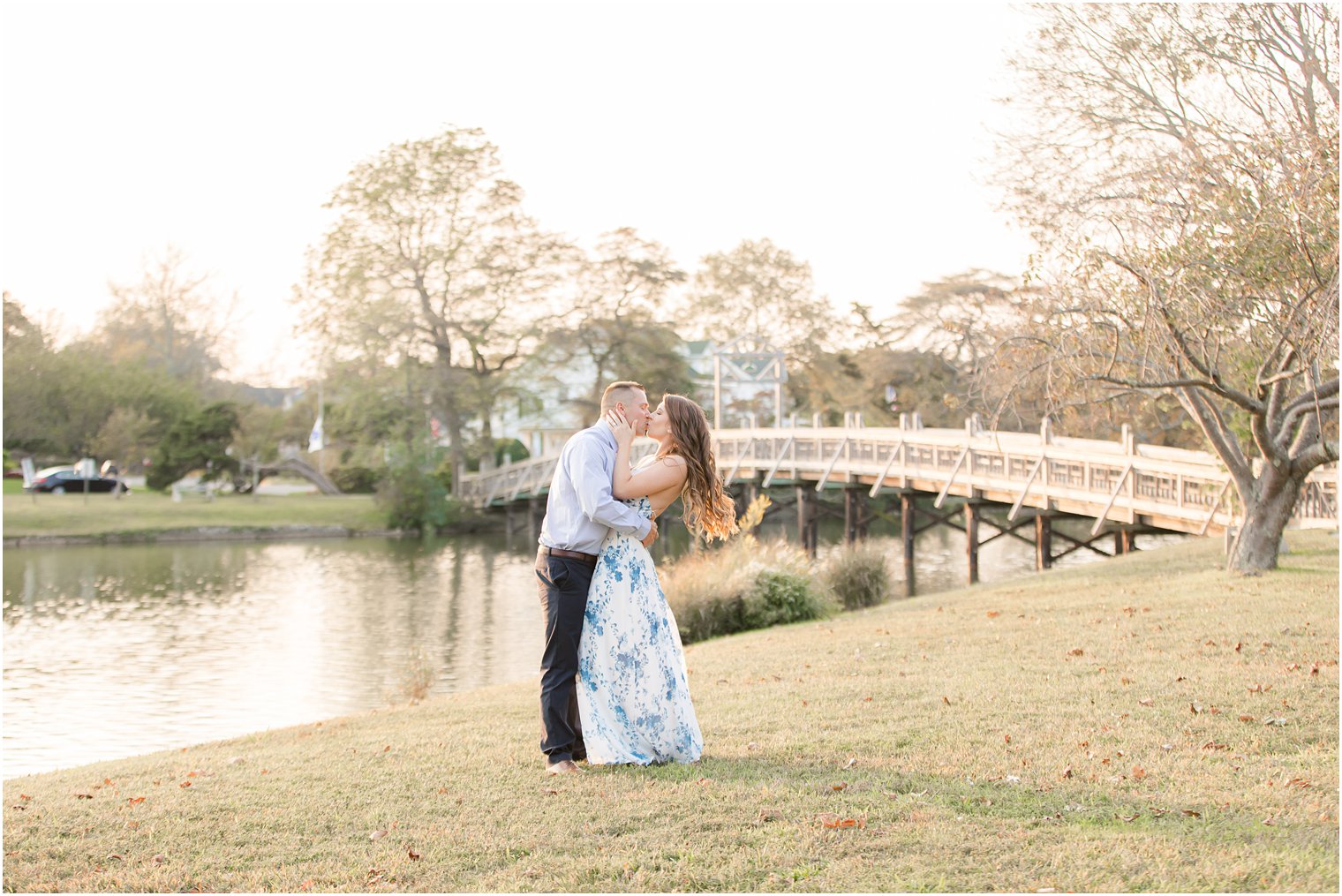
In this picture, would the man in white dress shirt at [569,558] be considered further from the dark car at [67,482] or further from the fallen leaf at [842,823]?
the dark car at [67,482]

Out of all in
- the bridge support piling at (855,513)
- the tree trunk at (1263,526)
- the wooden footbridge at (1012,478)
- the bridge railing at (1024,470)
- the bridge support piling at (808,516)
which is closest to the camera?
the tree trunk at (1263,526)

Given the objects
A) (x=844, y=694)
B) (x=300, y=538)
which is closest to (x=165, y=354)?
(x=300, y=538)

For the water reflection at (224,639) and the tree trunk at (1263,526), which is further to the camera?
the tree trunk at (1263,526)

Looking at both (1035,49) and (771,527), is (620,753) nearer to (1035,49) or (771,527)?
(1035,49)

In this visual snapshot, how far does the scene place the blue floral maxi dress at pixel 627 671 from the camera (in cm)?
618

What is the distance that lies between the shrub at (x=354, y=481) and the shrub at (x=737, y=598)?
121 feet

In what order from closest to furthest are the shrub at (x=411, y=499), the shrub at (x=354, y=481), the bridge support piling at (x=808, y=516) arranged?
the bridge support piling at (x=808, y=516)
the shrub at (x=411, y=499)
the shrub at (x=354, y=481)

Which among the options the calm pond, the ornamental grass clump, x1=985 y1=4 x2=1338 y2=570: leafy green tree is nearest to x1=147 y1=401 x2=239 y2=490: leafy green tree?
the calm pond

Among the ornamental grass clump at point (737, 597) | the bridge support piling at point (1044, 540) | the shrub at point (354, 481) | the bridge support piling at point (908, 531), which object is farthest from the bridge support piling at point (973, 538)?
the shrub at point (354, 481)

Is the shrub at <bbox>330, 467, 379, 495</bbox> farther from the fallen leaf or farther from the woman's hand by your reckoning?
the fallen leaf

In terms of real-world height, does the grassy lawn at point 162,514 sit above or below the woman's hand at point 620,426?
below

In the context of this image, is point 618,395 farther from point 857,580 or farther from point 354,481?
point 354,481

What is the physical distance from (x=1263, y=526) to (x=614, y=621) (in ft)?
32.9

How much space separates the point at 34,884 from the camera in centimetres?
480
